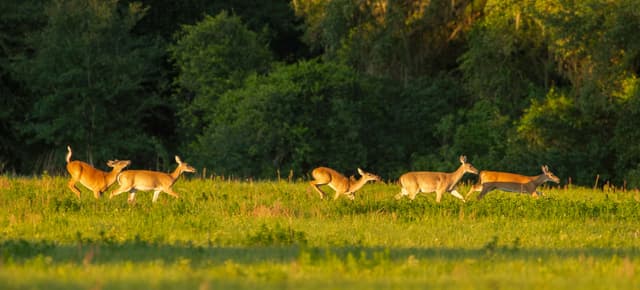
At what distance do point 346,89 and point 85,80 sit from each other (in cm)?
1018

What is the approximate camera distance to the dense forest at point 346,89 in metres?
39.5

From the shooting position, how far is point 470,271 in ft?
39.8

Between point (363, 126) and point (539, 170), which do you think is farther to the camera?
point (363, 126)

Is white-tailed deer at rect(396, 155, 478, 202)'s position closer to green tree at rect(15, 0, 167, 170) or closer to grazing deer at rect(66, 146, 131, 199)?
grazing deer at rect(66, 146, 131, 199)

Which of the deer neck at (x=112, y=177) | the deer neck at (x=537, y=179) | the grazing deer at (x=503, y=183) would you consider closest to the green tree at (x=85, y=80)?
the deer neck at (x=537, y=179)

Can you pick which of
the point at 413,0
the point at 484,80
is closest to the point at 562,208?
the point at 484,80

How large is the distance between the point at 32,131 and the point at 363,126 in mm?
12485

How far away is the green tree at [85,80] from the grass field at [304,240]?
72.1 ft

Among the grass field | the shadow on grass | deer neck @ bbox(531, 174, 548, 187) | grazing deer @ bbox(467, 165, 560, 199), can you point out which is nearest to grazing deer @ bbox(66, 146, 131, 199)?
the grass field

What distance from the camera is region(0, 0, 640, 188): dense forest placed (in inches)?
1555

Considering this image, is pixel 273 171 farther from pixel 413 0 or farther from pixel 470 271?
pixel 470 271

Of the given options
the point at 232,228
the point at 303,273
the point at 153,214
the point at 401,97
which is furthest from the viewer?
the point at 401,97

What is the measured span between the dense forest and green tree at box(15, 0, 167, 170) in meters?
0.08

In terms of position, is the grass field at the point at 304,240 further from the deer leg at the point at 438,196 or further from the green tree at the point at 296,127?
the green tree at the point at 296,127
